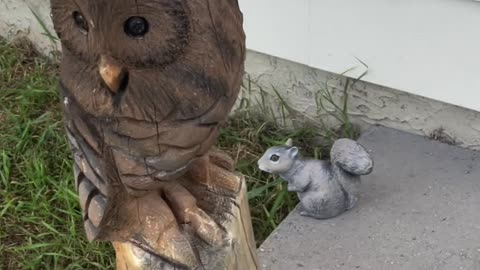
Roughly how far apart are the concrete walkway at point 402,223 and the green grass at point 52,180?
0.63 ft

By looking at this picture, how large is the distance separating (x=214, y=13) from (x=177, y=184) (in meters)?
0.37

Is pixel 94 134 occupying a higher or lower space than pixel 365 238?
higher

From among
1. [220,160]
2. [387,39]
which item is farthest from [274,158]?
[220,160]

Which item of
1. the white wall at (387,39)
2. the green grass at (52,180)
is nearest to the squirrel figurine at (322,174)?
the green grass at (52,180)

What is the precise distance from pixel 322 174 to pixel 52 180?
3.11 ft

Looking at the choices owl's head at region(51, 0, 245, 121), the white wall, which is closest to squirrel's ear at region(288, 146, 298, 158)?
the white wall

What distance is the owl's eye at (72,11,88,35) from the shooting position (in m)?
1.41

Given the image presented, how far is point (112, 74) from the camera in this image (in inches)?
56.2

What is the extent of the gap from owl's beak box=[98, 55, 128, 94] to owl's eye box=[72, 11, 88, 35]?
5 cm

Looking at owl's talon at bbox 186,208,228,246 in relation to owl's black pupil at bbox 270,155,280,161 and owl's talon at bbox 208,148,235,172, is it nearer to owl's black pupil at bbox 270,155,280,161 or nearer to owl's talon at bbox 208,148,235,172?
owl's talon at bbox 208,148,235,172

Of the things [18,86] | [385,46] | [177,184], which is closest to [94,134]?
[177,184]

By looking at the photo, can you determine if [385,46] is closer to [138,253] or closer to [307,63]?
[307,63]

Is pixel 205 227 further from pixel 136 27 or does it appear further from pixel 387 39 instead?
pixel 387 39

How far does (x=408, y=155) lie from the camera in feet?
9.80
